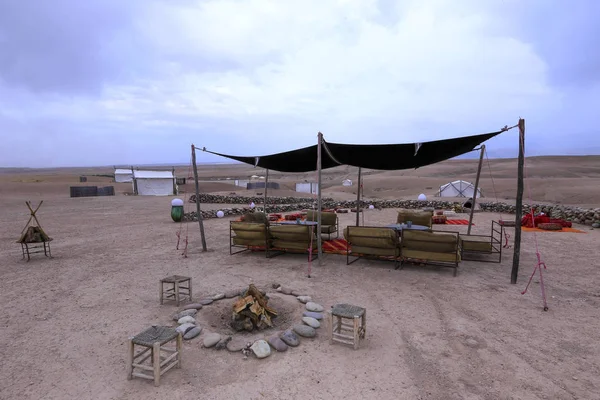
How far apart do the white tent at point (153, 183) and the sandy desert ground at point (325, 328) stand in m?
22.3

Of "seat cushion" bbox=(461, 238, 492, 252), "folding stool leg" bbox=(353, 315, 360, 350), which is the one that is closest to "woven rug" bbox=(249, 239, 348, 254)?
"seat cushion" bbox=(461, 238, 492, 252)

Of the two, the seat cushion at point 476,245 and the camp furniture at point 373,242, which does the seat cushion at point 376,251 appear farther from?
the seat cushion at point 476,245

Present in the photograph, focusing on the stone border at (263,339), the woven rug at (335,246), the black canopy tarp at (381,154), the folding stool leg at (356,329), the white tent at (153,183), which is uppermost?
the black canopy tarp at (381,154)

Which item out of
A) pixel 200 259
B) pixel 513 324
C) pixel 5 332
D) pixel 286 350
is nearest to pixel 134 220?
pixel 200 259

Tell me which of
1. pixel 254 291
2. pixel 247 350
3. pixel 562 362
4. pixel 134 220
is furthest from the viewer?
pixel 134 220

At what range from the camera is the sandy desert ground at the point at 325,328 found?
3406 mm

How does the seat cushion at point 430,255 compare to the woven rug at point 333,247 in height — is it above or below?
above

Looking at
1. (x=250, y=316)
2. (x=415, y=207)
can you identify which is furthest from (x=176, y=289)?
(x=415, y=207)

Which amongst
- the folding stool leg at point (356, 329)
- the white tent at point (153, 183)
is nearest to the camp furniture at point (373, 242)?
the folding stool leg at point (356, 329)

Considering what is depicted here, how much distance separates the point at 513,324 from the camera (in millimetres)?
4695

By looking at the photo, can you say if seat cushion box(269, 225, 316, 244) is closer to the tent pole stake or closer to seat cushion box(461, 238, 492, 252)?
seat cushion box(461, 238, 492, 252)

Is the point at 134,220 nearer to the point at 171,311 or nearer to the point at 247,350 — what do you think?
the point at 171,311

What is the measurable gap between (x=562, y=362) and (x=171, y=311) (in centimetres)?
499

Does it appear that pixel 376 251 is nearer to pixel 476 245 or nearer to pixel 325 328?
pixel 476 245
